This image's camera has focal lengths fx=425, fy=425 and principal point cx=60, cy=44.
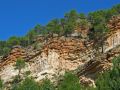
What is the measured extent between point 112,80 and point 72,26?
63.7 m

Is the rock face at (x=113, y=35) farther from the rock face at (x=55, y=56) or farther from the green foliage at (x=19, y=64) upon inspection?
the green foliage at (x=19, y=64)

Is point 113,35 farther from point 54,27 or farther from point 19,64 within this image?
point 19,64

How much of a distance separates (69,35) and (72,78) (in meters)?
45.5

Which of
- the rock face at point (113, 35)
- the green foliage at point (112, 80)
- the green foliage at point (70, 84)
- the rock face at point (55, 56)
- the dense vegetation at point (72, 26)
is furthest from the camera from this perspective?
the dense vegetation at point (72, 26)

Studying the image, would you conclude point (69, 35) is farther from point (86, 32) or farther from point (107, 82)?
point (107, 82)

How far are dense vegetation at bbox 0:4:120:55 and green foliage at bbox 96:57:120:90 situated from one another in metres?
49.4

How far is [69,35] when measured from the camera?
107 meters

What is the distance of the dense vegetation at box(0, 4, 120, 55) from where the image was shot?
100m

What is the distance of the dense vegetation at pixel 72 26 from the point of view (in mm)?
100312

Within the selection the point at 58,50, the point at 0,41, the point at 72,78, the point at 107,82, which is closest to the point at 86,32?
the point at 58,50

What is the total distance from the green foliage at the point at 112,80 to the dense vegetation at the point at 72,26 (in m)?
49.4

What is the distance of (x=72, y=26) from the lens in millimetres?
108500

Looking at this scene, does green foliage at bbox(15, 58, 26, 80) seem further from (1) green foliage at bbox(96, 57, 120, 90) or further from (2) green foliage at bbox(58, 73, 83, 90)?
(1) green foliage at bbox(96, 57, 120, 90)

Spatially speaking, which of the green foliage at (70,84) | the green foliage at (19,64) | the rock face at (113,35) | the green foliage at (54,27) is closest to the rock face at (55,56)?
the rock face at (113,35)
